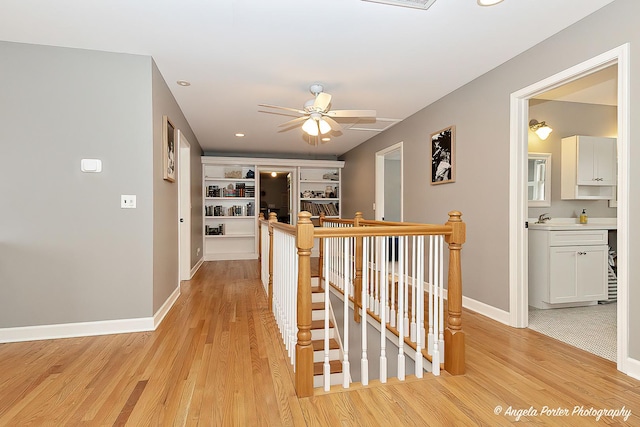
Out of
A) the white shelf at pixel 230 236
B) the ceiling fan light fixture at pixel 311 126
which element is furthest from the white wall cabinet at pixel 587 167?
the white shelf at pixel 230 236

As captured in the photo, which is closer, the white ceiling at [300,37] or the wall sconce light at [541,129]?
the white ceiling at [300,37]

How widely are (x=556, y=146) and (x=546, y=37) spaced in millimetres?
1874

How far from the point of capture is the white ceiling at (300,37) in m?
2.18

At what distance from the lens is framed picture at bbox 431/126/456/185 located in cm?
363

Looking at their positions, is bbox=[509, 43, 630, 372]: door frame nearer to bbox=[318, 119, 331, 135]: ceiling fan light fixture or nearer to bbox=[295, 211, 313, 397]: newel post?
bbox=[318, 119, 331, 135]: ceiling fan light fixture

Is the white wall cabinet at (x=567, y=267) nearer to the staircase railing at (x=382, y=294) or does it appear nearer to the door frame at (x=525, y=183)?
the door frame at (x=525, y=183)

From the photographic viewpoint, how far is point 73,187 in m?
2.71

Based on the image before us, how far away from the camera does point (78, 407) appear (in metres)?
1.71

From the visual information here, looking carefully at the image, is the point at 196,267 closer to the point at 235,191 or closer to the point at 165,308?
the point at 235,191

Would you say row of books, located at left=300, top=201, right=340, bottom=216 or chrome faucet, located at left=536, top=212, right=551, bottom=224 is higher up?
row of books, located at left=300, top=201, right=340, bottom=216

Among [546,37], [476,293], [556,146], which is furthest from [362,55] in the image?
[556,146]

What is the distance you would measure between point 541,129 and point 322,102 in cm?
258

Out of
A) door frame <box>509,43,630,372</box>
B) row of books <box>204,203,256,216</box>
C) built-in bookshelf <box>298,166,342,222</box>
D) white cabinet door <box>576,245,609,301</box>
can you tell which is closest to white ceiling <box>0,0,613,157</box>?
door frame <box>509,43,630,372</box>

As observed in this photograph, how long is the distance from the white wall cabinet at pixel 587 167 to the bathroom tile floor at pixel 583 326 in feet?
4.28
